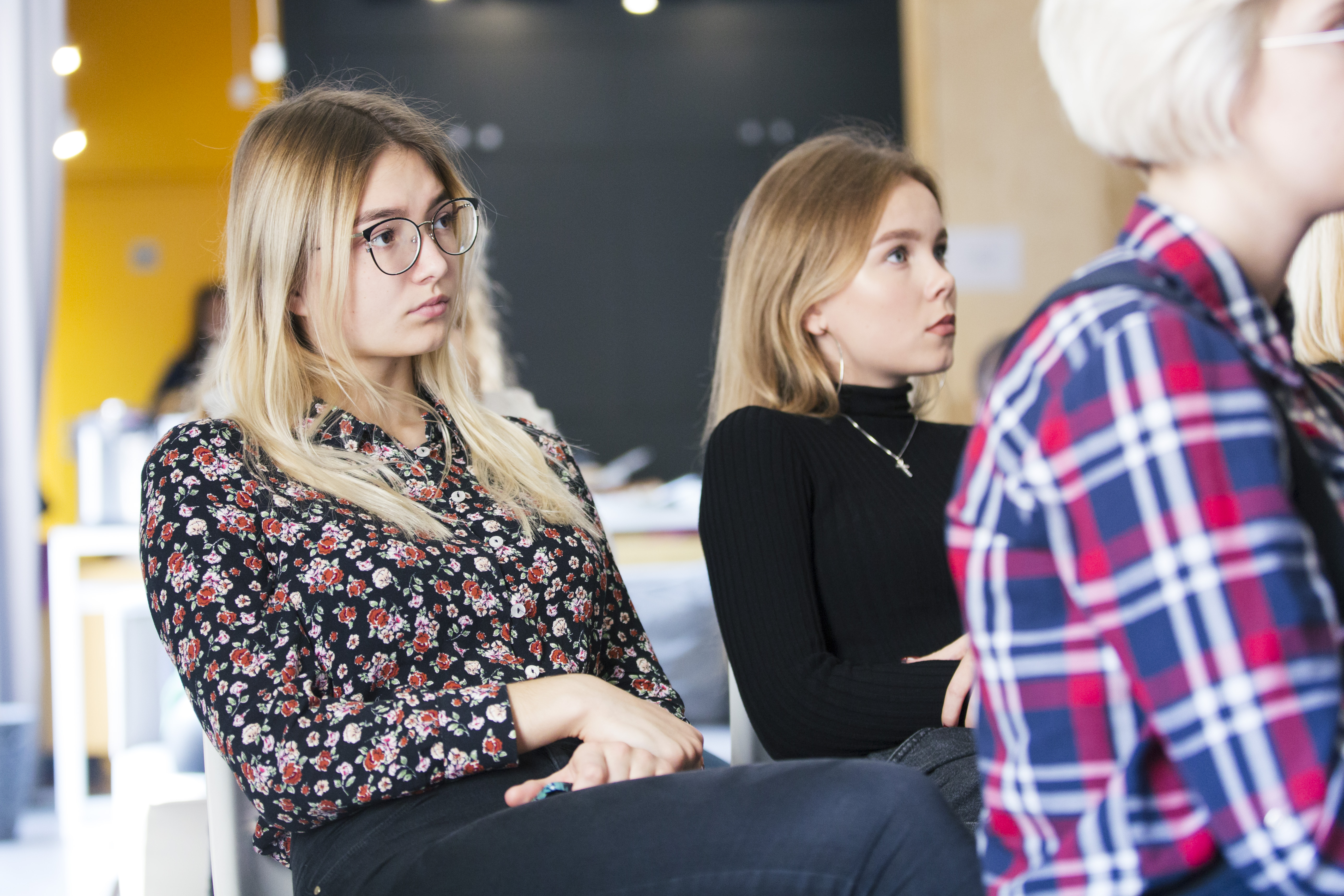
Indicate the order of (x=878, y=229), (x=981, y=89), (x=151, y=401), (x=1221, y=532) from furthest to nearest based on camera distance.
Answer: (x=151, y=401), (x=981, y=89), (x=878, y=229), (x=1221, y=532)

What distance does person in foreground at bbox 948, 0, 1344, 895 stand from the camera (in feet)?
1.92

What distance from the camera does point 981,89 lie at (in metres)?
4.43

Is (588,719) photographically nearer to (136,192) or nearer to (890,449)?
(890,449)

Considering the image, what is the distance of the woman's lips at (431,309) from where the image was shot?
1382 mm

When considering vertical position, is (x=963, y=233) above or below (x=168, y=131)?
below

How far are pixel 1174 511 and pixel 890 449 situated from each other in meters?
0.97

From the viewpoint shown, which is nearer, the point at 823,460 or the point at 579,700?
the point at 579,700

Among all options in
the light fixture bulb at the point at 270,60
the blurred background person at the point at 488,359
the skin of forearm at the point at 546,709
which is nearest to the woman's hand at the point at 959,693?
the skin of forearm at the point at 546,709

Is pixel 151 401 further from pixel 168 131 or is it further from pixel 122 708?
pixel 122 708

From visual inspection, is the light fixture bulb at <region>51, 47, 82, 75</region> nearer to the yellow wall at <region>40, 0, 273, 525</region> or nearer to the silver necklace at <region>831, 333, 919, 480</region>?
the silver necklace at <region>831, 333, 919, 480</region>

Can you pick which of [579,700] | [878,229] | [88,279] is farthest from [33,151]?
[88,279]

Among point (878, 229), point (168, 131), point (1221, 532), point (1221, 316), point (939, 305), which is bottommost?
point (1221, 532)

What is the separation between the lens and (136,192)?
580 cm

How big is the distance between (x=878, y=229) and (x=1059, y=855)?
1043mm
